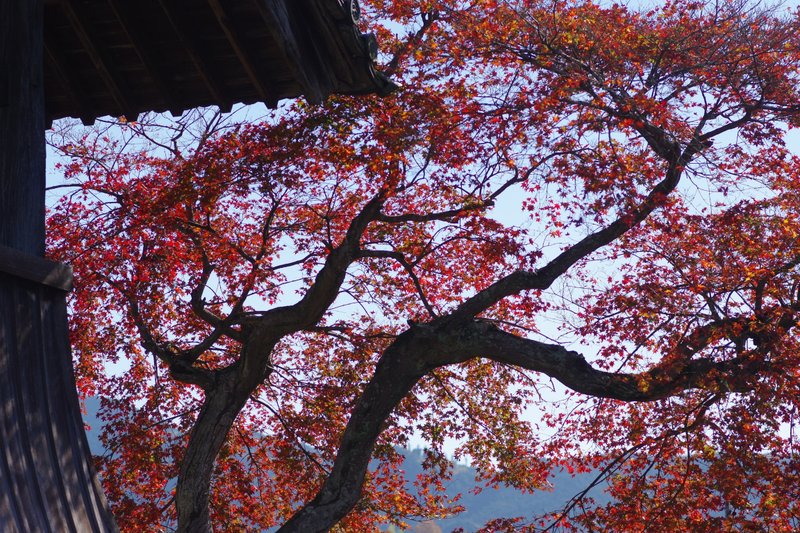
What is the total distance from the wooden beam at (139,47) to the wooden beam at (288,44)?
1064 millimetres

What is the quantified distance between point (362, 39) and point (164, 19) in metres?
1.51

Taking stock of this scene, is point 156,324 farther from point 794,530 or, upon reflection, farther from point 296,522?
point 794,530

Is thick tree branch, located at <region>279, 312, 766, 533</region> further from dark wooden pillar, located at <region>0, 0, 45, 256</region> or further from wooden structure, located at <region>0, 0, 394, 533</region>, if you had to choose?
dark wooden pillar, located at <region>0, 0, 45, 256</region>

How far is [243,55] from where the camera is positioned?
5406 millimetres

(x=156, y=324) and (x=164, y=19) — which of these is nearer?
(x=164, y=19)

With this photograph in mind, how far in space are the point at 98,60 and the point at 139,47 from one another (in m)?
0.34

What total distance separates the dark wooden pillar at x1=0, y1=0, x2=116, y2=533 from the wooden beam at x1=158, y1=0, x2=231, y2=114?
86 centimetres

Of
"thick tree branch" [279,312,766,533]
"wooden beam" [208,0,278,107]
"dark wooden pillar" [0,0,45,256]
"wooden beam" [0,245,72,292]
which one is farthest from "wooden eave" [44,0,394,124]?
"thick tree branch" [279,312,766,533]

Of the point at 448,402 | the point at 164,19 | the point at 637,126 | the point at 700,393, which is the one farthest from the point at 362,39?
the point at 448,402

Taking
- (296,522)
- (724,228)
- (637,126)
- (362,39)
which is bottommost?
(296,522)

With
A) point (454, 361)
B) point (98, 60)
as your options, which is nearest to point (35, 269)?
point (98, 60)

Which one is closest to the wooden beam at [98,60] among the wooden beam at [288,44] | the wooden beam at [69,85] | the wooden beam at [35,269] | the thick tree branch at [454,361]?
the wooden beam at [69,85]

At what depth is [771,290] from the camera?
959cm

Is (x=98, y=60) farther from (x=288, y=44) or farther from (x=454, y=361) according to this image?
(x=454, y=361)
